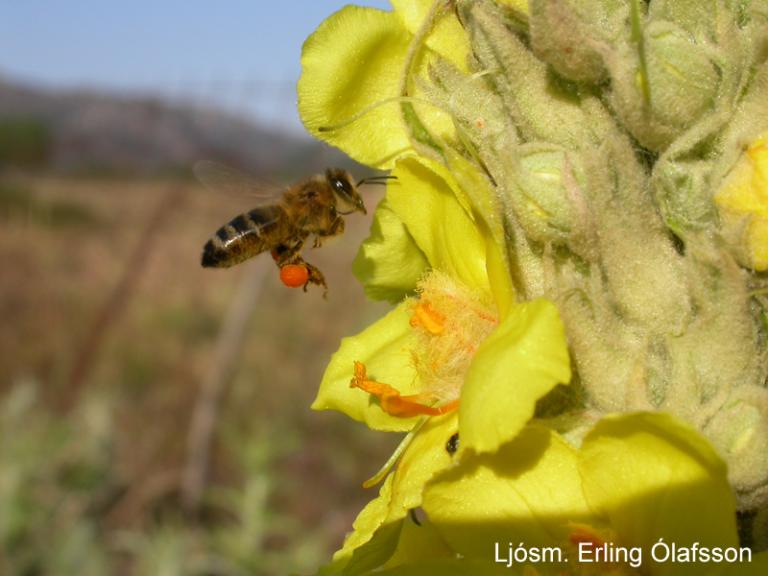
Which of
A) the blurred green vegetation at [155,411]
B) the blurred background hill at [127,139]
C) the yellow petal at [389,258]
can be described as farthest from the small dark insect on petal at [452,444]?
the blurred background hill at [127,139]

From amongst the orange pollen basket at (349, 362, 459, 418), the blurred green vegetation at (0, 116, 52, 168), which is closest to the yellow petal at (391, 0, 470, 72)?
the orange pollen basket at (349, 362, 459, 418)

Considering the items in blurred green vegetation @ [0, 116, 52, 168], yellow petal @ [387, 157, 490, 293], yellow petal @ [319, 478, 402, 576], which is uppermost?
yellow petal @ [387, 157, 490, 293]

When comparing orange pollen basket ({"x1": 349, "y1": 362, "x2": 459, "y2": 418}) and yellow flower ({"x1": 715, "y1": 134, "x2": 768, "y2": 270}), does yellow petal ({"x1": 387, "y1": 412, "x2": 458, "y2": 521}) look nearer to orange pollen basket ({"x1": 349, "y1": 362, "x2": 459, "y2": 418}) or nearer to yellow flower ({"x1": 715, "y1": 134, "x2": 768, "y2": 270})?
orange pollen basket ({"x1": 349, "y1": 362, "x2": 459, "y2": 418})

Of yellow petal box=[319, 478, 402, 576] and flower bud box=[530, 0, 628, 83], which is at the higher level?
flower bud box=[530, 0, 628, 83]

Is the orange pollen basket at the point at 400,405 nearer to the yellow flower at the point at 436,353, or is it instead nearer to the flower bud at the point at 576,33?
the yellow flower at the point at 436,353

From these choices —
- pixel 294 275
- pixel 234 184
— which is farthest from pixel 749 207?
pixel 234 184

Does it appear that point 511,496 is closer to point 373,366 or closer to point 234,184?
point 373,366
